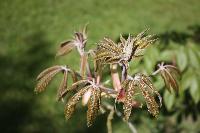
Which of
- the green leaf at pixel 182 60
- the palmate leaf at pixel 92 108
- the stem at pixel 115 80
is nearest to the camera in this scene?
the palmate leaf at pixel 92 108

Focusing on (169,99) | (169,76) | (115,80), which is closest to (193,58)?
(169,99)

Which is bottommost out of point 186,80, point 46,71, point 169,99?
point 169,99

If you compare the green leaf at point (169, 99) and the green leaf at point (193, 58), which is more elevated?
the green leaf at point (193, 58)

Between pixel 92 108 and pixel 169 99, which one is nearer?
pixel 92 108

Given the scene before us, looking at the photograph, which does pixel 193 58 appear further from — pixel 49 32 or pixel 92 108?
pixel 49 32

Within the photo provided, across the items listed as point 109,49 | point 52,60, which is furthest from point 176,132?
point 109,49

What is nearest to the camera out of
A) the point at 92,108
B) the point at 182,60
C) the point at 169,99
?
the point at 92,108

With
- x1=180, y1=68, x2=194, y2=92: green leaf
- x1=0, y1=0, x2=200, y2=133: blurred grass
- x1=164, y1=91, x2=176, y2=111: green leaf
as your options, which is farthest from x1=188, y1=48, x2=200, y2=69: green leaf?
x1=0, y1=0, x2=200, y2=133: blurred grass

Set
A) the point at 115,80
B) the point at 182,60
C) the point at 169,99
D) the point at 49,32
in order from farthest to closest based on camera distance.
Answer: the point at 49,32
the point at 169,99
the point at 182,60
the point at 115,80

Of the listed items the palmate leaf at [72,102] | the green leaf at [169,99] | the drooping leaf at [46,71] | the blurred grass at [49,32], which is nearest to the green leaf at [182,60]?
the green leaf at [169,99]

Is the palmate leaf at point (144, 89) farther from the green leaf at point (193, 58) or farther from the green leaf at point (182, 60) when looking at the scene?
the green leaf at point (193, 58)
